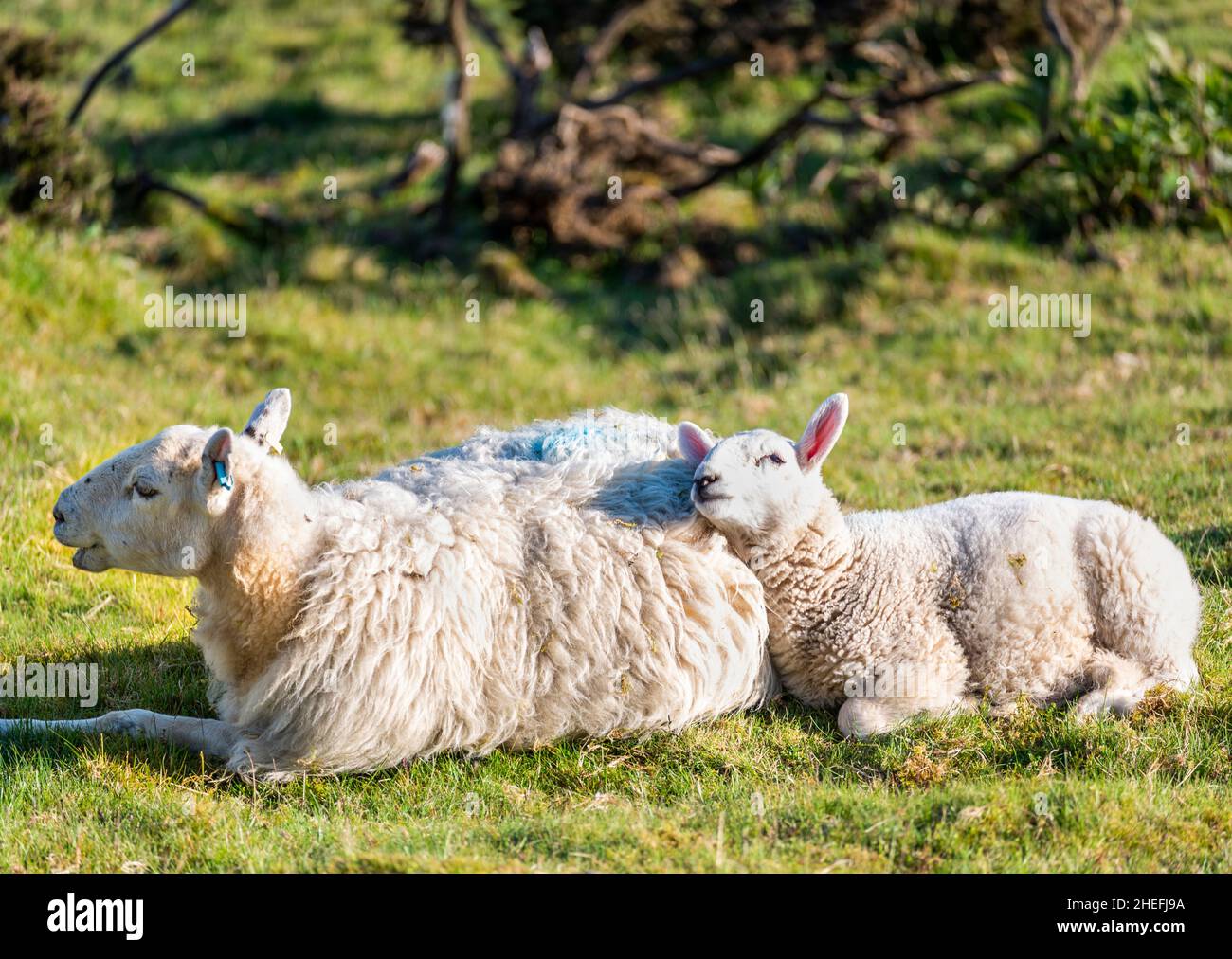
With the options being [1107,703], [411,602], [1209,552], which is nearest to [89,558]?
[411,602]

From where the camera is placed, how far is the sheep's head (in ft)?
16.2

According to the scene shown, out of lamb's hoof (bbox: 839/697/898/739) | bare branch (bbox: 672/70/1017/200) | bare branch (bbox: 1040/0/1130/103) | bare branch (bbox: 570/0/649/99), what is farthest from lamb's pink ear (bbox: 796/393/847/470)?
bare branch (bbox: 570/0/649/99)

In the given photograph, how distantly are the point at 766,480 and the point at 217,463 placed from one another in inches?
78.0

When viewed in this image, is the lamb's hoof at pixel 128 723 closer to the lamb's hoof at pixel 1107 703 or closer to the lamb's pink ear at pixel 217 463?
the lamb's pink ear at pixel 217 463

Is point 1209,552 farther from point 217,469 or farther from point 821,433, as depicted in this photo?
point 217,469

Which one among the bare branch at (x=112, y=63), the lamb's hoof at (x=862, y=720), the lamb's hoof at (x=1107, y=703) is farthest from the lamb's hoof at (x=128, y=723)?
the bare branch at (x=112, y=63)

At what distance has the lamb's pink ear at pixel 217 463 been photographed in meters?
4.85

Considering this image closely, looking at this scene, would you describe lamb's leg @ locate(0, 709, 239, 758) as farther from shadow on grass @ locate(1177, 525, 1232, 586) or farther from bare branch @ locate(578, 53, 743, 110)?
bare branch @ locate(578, 53, 743, 110)

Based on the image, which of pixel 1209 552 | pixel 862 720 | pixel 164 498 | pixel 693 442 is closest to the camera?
pixel 164 498

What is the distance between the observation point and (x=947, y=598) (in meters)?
5.49

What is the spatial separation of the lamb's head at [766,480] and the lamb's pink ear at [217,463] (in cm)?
167

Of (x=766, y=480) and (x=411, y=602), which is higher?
(x=766, y=480)

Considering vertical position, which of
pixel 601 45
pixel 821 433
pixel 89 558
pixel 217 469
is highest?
pixel 601 45
